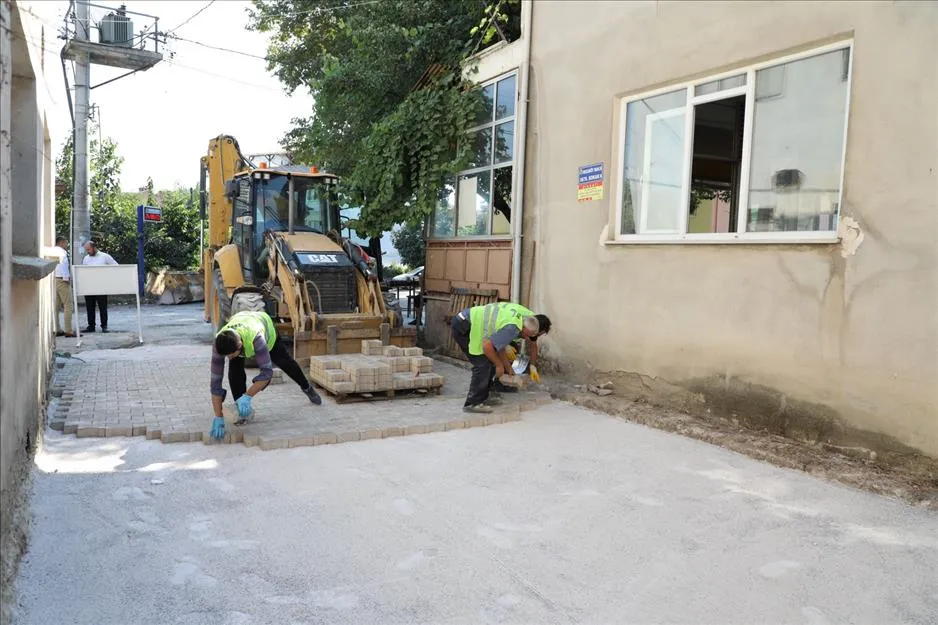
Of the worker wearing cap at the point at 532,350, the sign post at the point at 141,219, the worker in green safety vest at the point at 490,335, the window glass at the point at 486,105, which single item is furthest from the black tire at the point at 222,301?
the sign post at the point at 141,219

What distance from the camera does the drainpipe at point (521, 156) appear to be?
898 centimetres

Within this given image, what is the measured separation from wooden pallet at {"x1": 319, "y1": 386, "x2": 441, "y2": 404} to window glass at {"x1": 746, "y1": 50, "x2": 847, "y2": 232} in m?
3.78

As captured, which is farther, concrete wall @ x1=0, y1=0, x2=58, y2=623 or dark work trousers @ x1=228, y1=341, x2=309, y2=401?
dark work trousers @ x1=228, y1=341, x2=309, y2=401

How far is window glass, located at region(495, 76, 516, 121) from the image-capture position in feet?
31.3

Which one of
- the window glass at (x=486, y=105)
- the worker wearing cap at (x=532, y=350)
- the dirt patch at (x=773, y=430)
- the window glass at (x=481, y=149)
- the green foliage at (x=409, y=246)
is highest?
the window glass at (x=486, y=105)

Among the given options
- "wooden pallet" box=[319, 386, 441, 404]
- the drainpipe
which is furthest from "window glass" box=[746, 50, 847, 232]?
"wooden pallet" box=[319, 386, 441, 404]

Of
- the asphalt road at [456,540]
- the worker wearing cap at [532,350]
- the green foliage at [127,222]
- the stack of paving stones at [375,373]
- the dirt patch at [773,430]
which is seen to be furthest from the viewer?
the green foliage at [127,222]

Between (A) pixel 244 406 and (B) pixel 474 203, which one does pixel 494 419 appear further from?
(B) pixel 474 203

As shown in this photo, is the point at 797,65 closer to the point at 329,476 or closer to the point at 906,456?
the point at 906,456

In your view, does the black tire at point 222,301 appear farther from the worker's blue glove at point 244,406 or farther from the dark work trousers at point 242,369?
the worker's blue glove at point 244,406

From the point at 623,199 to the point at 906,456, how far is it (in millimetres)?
3840

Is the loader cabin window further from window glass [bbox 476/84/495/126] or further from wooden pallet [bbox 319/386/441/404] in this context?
wooden pallet [bbox 319/386/441/404]

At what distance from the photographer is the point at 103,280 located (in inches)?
439

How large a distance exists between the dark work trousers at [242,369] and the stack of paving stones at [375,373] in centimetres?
47
